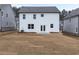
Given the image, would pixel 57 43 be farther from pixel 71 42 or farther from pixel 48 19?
pixel 48 19

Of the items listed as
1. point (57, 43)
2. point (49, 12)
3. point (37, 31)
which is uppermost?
point (49, 12)

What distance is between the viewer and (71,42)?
7.71 metres

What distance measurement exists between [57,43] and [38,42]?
765mm

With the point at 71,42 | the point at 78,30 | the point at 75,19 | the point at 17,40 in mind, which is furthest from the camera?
the point at 75,19

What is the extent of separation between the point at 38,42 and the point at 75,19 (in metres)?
5.88

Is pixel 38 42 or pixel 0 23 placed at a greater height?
pixel 0 23
